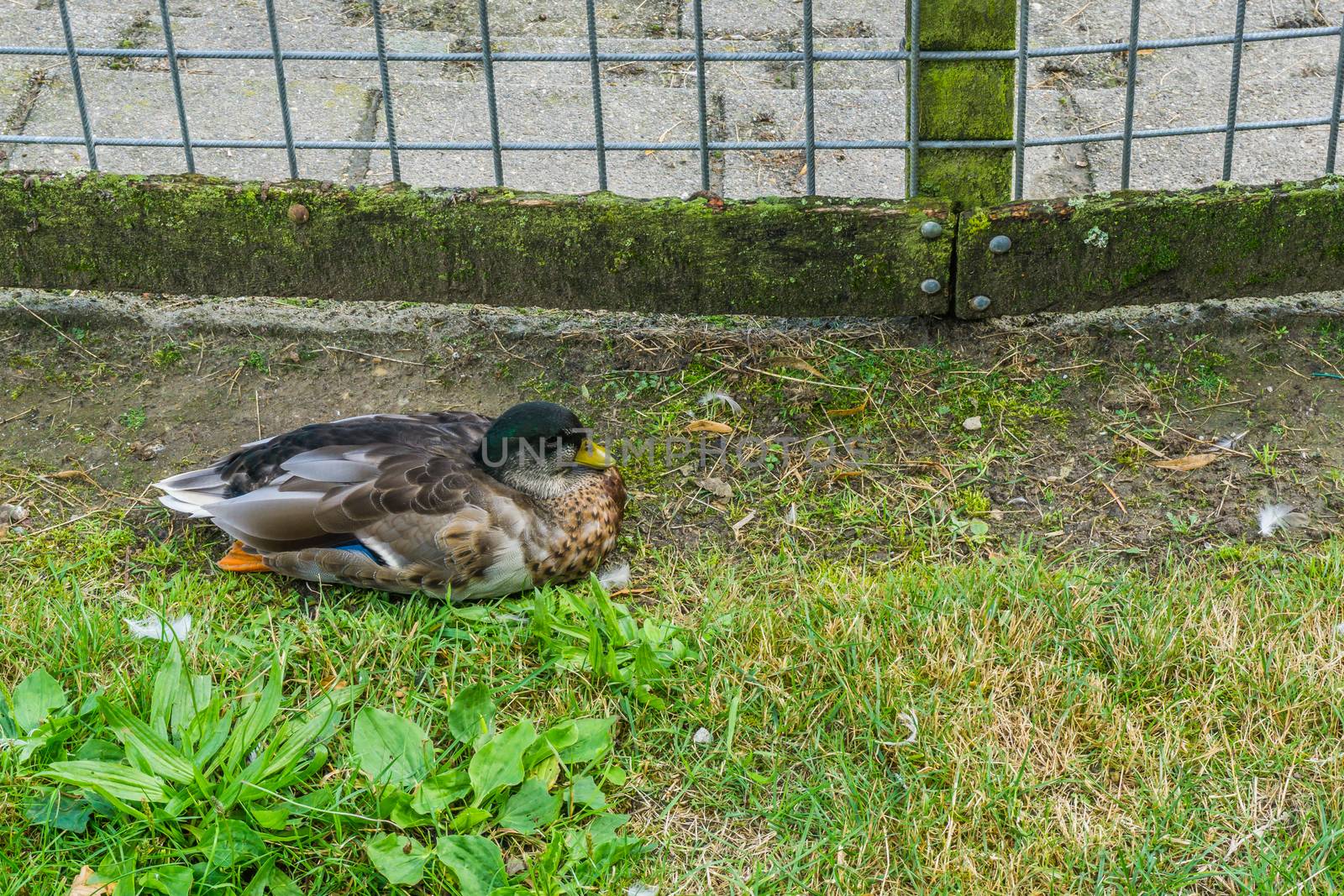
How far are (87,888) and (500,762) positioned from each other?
808mm

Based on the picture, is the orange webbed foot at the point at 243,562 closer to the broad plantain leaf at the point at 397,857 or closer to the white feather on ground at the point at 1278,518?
the broad plantain leaf at the point at 397,857

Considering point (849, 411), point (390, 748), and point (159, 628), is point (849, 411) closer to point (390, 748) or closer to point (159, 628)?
point (390, 748)

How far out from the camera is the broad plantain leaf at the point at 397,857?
101 inches

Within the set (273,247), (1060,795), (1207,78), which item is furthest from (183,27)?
(1060,795)

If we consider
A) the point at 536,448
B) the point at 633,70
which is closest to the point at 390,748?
the point at 536,448

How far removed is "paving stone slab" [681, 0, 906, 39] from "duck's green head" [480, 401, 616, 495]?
2.61 m

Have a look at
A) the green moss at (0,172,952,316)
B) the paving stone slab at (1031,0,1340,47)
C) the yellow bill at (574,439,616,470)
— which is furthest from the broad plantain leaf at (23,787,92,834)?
the paving stone slab at (1031,0,1340,47)

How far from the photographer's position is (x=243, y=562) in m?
3.38

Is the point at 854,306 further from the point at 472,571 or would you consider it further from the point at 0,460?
the point at 0,460

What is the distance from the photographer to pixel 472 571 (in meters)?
3.23

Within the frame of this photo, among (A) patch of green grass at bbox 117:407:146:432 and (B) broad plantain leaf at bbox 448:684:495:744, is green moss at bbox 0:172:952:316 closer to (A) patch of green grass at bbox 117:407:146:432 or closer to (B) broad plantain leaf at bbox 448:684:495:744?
(A) patch of green grass at bbox 117:407:146:432

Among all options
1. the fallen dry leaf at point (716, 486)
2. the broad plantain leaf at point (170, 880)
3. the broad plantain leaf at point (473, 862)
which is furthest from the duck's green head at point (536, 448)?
the broad plantain leaf at point (170, 880)

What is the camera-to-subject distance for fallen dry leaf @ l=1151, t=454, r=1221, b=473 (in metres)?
3.69

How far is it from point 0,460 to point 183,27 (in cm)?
242
